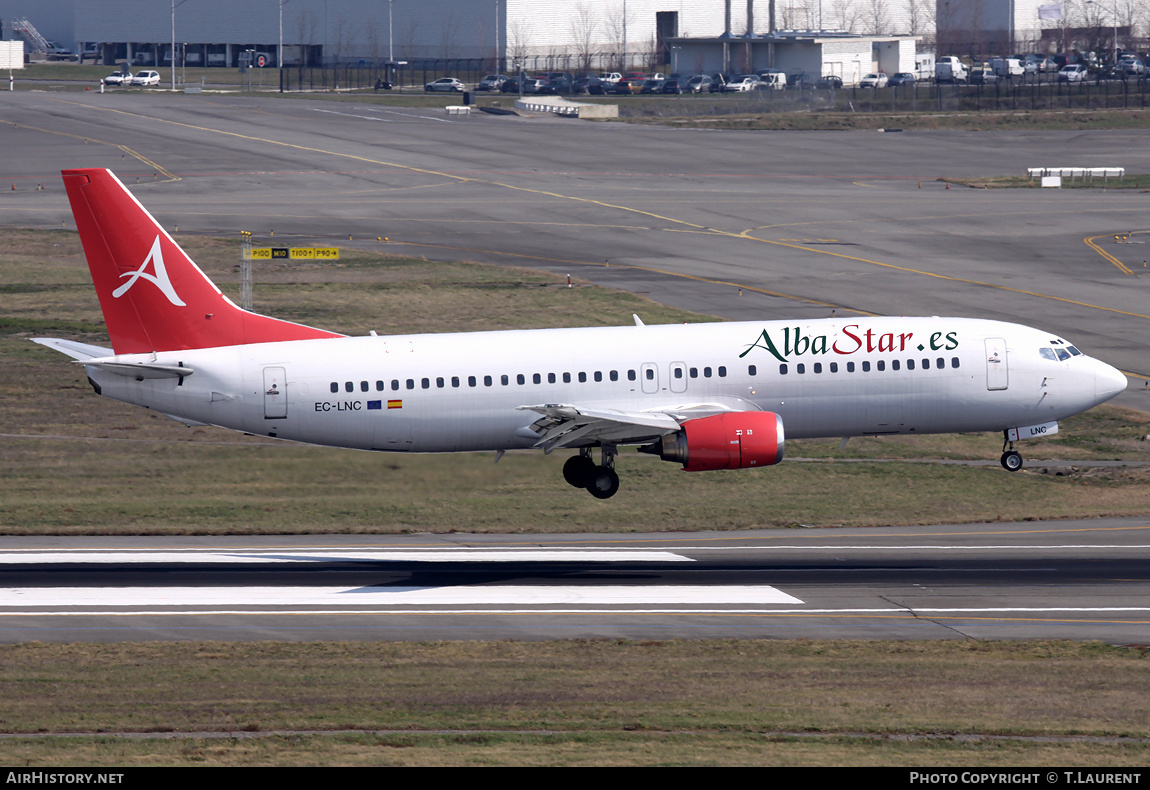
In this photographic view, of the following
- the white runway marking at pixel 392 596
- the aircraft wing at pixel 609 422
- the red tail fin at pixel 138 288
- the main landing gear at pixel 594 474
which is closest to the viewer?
the white runway marking at pixel 392 596

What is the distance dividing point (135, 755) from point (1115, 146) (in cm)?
13510

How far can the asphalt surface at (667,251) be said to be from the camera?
39812mm

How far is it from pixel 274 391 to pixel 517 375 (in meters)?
7.43

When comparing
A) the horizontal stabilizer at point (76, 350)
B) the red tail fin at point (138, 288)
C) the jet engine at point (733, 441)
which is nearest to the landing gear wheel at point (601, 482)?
the jet engine at point (733, 441)

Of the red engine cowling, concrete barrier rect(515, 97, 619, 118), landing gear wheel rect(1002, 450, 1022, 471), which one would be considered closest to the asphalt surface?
landing gear wheel rect(1002, 450, 1022, 471)

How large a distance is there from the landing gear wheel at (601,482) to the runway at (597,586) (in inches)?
91.8

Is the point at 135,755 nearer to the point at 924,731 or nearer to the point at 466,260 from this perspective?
the point at 924,731

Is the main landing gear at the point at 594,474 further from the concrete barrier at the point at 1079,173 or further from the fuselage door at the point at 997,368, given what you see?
the concrete barrier at the point at 1079,173

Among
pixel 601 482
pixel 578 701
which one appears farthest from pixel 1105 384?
pixel 578 701

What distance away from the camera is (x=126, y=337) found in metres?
44.5

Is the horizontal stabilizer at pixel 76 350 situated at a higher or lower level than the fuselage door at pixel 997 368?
higher

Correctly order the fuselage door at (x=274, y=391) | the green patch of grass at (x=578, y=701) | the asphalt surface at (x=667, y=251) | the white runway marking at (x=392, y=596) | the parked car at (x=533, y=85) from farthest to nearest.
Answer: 1. the parked car at (x=533, y=85)
2. the fuselage door at (x=274, y=391)
3. the white runway marking at (x=392, y=596)
4. the asphalt surface at (x=667, y=251)
5. the green patch of grass at (x=578, y=701)

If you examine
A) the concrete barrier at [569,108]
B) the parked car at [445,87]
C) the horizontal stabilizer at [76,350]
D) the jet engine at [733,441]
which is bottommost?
the jet engine at [733,441]
